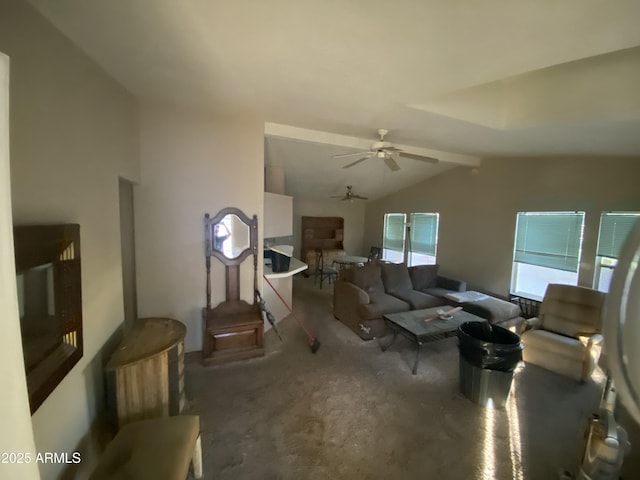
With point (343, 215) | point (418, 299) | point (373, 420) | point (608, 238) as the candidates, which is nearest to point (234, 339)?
point (373, 420)

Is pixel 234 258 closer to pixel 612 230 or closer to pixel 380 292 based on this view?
pixel 380 292

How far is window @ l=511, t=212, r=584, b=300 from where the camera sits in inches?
154

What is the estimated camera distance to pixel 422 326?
10.0 feet

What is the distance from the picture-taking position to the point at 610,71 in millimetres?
2240

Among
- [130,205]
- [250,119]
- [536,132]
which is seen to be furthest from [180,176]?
[536,132]

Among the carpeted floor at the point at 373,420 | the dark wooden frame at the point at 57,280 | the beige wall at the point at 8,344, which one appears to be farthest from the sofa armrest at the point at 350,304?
the beige wall at the point at 8,344

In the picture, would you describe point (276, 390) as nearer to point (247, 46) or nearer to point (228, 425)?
point (228, 425)

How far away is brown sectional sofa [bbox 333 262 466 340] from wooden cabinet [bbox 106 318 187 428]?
2.32 meters

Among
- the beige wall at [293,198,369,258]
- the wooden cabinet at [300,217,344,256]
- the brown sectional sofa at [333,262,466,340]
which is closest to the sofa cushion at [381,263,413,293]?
the brown sectional sofa at [333,262,466,340]

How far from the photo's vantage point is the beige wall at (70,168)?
3.79 ft

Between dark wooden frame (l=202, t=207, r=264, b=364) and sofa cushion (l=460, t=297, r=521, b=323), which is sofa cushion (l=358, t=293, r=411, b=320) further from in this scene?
dark wooden frame (l=202, t=207, r=264, b=364)

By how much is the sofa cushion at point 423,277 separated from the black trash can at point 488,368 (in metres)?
2.25

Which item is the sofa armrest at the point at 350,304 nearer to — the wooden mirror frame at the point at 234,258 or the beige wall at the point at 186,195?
the wooden mirror frame at the point at 234,258

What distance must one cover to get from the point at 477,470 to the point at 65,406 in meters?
2.47
